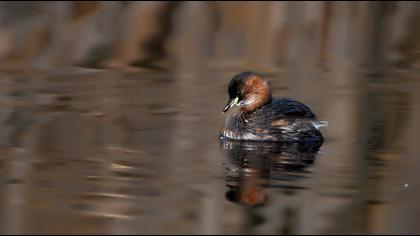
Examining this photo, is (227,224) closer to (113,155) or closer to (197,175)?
(197,175)

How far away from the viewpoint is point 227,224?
6.49 meters

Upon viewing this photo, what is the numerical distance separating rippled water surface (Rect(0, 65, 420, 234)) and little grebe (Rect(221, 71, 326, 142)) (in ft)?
0.49

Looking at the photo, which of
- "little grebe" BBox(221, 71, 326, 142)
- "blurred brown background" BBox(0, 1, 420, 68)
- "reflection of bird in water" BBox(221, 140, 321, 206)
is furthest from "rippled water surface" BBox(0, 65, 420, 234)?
"blurred brown background" BBox(0, 1, 420, 68)

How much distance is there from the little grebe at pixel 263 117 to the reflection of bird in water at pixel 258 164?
0.07 meters

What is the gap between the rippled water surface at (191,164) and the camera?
657cm

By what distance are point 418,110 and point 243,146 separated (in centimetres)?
188

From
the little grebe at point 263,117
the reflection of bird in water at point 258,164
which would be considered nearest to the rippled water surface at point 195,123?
the reflection of bird in water at point 258,164

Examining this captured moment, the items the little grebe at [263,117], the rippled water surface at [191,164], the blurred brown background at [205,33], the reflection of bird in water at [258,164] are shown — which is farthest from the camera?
the blurred brown background at [205,33]

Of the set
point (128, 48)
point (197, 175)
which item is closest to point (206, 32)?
point (128, 48)

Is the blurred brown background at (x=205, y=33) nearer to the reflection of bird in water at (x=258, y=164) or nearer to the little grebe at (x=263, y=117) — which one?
the little grebe at (x=263, y=117)

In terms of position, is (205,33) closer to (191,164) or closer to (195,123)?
(195,123)

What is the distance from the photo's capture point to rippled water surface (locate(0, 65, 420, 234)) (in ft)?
21.6

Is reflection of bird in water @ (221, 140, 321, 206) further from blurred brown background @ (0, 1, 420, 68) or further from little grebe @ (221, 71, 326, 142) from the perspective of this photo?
blurred brown background @ (0, 1, 420, 68)

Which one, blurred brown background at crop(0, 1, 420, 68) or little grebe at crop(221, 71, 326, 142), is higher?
little grebe at crop(221, 71, 326, 142)
